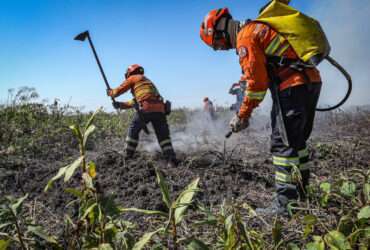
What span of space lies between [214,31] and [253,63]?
0.85 meters

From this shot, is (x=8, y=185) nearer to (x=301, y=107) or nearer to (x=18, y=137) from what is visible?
(x=18, y=137)

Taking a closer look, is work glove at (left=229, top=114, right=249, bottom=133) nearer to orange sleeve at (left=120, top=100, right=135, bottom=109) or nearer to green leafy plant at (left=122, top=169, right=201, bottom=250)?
green leafy plant at (left=122, top=169, right=201, bottom=250)

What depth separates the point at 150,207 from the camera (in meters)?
2.90

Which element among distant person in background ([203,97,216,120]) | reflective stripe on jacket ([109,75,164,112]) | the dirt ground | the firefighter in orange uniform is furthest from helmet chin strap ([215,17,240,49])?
distant person in background ([203,97,216,120])

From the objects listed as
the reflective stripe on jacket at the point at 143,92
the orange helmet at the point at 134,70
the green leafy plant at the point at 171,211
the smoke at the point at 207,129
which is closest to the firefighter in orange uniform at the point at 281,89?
the green leafy plant at the point at 171,211

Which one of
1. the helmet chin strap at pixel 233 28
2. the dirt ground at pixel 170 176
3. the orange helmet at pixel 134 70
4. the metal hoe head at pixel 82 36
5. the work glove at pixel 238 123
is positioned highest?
the metal hoe head at pixel 82 36

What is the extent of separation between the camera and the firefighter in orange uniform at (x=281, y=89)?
2.61 m

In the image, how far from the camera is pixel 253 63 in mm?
2627

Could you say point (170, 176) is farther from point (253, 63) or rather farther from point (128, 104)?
point (128, 104)

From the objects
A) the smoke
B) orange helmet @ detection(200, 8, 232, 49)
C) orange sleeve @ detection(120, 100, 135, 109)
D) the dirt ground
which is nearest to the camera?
the dirt ground

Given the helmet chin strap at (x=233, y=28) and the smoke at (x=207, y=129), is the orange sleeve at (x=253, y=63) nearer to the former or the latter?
the helmet chin strap at (x=233, y=28)

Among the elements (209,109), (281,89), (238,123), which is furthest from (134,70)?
(209,109)

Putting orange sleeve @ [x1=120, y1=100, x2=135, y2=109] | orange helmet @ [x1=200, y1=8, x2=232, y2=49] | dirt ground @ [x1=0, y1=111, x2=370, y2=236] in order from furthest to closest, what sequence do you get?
1. orange sleeve @ [x1=120, y1=100, x2=135, y2=109]
2. orange helmet @ [x1=200, y1=8, x2=232, y2=49]
3. dirt ground @ [x1=0, y1=111, x2=370, y2=236]

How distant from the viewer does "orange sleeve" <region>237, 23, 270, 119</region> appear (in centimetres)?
264
